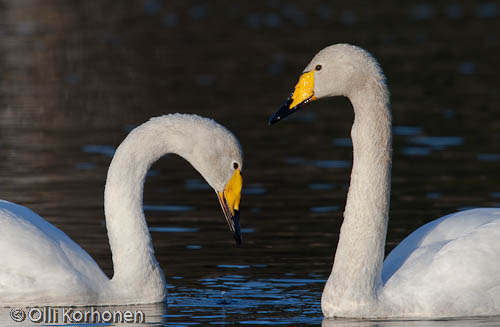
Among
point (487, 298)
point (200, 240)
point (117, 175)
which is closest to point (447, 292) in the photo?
point (487, 298)

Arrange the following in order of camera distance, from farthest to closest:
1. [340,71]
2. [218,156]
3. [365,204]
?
1. [218,156]
2. [365,204]
3. [340,71]

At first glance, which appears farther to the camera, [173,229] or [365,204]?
[173,229]

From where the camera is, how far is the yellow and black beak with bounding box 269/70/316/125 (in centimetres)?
941

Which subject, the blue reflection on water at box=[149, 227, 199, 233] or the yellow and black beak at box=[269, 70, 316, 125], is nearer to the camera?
the yellow and black beak at box=[269, 70, 316, 125]

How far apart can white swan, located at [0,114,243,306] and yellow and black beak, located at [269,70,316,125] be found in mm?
552

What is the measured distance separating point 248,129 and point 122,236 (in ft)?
31.5

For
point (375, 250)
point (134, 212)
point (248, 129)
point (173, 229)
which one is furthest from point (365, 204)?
point (248, 129)

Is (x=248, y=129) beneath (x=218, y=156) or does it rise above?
beneath

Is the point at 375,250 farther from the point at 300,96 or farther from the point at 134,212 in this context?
the point at 134,212

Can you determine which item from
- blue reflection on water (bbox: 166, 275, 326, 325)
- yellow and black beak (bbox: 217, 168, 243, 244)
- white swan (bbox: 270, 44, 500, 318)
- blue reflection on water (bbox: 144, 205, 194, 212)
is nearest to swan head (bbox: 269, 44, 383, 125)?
white swan (bbox: 270, 44, 500, 318)

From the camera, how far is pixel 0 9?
4272cm

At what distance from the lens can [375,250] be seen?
9375 millimetres

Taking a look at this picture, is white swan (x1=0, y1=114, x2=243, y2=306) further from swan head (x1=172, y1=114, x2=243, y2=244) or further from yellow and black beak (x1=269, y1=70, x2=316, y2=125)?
yellow and black beak (x1=269, y1=70, x2=316, y2=125)

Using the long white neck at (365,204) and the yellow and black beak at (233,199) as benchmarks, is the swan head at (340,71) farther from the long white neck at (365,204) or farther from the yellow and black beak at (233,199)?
the yellow and black beak at (233,199)
